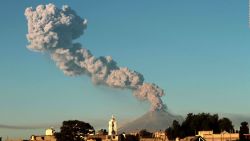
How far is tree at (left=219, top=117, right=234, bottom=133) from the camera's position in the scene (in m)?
195

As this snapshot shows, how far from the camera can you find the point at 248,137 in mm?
167625

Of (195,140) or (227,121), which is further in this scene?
(227,121)

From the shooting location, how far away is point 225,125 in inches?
7746

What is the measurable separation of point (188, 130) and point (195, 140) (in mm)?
102251

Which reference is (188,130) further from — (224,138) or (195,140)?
(195,140)

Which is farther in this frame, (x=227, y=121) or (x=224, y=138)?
(x=227, y=121)

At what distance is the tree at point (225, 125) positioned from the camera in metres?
195

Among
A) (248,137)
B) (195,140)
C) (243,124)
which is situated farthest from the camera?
(243,124)

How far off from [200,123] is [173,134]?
9.84 metres

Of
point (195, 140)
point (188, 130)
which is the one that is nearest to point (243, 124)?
point (188, 130)

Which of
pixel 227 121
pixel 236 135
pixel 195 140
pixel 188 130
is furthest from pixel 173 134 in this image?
pixel 195 140

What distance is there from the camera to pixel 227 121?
19875 cm

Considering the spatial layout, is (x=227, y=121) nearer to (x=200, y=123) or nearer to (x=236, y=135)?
(x=200, y=123)

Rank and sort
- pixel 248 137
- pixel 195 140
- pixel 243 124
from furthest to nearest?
pixel 243 124
pixel 248 137
pixel 195 140
